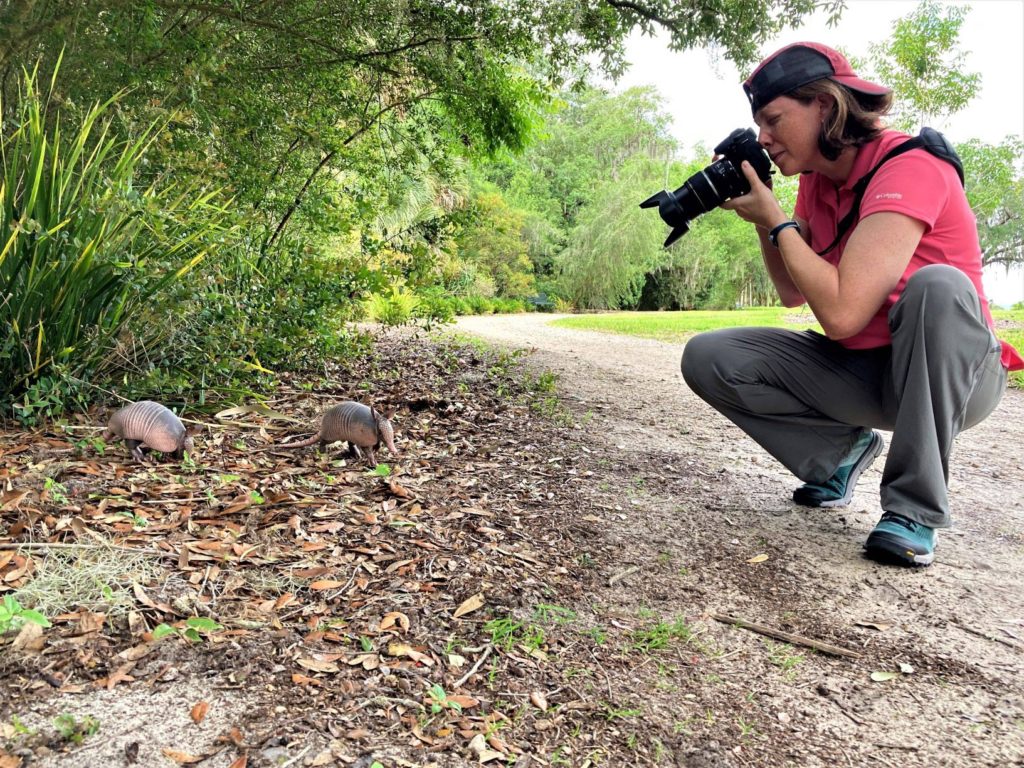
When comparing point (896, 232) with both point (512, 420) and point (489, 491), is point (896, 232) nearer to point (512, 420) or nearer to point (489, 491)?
point (489, 491)

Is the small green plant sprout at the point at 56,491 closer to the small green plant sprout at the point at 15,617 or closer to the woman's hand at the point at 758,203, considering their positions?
the small green plant sprout at the point at 15,617

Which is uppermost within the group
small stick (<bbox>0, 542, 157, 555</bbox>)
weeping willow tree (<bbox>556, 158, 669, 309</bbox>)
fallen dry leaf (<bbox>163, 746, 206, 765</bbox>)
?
weeping willow tree (<bbox>556, 158, 669, 309</bbox>)

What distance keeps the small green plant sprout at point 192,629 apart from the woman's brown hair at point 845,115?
7.64 ft

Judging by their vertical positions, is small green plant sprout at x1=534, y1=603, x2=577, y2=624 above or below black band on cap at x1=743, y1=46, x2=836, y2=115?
below

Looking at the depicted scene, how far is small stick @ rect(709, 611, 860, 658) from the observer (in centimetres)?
173

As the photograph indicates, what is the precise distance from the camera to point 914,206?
7.06 ft

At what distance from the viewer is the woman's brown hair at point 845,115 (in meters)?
2.28

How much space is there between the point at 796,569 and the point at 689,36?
14.8ft

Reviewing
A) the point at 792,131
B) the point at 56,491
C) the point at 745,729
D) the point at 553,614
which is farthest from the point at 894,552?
the point at 56,491

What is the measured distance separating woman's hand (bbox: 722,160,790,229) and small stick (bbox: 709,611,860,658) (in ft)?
4.50

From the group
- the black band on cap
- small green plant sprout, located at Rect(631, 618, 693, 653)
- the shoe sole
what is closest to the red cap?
the black band on cap

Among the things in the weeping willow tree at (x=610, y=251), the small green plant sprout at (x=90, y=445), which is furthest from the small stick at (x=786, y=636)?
the weeping willow tree at (x=610, y=251)

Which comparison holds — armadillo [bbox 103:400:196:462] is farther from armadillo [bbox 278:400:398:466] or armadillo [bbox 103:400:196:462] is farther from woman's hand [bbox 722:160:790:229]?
woman's hand [bbox 722:160:790:229]

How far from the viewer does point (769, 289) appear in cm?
3559
